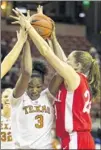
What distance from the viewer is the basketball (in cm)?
371

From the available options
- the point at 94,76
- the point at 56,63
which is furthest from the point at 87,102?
the point at 56,63

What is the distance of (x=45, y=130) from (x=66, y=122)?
43 centimetres

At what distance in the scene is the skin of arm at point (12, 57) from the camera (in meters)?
3.16

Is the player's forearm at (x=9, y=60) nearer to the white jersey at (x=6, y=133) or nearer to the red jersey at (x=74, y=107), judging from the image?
the red jersey at (x=74, y=107)

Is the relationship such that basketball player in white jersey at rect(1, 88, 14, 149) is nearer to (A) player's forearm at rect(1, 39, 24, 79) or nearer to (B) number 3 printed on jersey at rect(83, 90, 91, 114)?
(B) number 3 printed on jersey at rect(83, 90, 91, 114)

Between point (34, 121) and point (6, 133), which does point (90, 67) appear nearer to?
point (34, 121)

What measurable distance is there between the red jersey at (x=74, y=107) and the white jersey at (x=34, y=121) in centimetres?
31

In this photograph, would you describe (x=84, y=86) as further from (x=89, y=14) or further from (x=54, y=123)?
(x=89, y=14)

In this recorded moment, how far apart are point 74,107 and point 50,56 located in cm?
57

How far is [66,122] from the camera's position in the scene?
3812 millimetres

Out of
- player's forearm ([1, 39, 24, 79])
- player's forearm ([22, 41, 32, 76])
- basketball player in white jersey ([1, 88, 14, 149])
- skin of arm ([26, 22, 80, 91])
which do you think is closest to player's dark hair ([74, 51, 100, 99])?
skin of arm ([26, 22, 80, 91])

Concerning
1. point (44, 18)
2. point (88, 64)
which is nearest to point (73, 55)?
point (88, 64)

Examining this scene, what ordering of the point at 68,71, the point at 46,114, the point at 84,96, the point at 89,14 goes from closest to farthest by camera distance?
the point at 68,71 < the point at 84,96 < the point at 46,114 < the point at 89,14

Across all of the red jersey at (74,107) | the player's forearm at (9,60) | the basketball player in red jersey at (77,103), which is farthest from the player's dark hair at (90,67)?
the player's forearm at (9,60)
